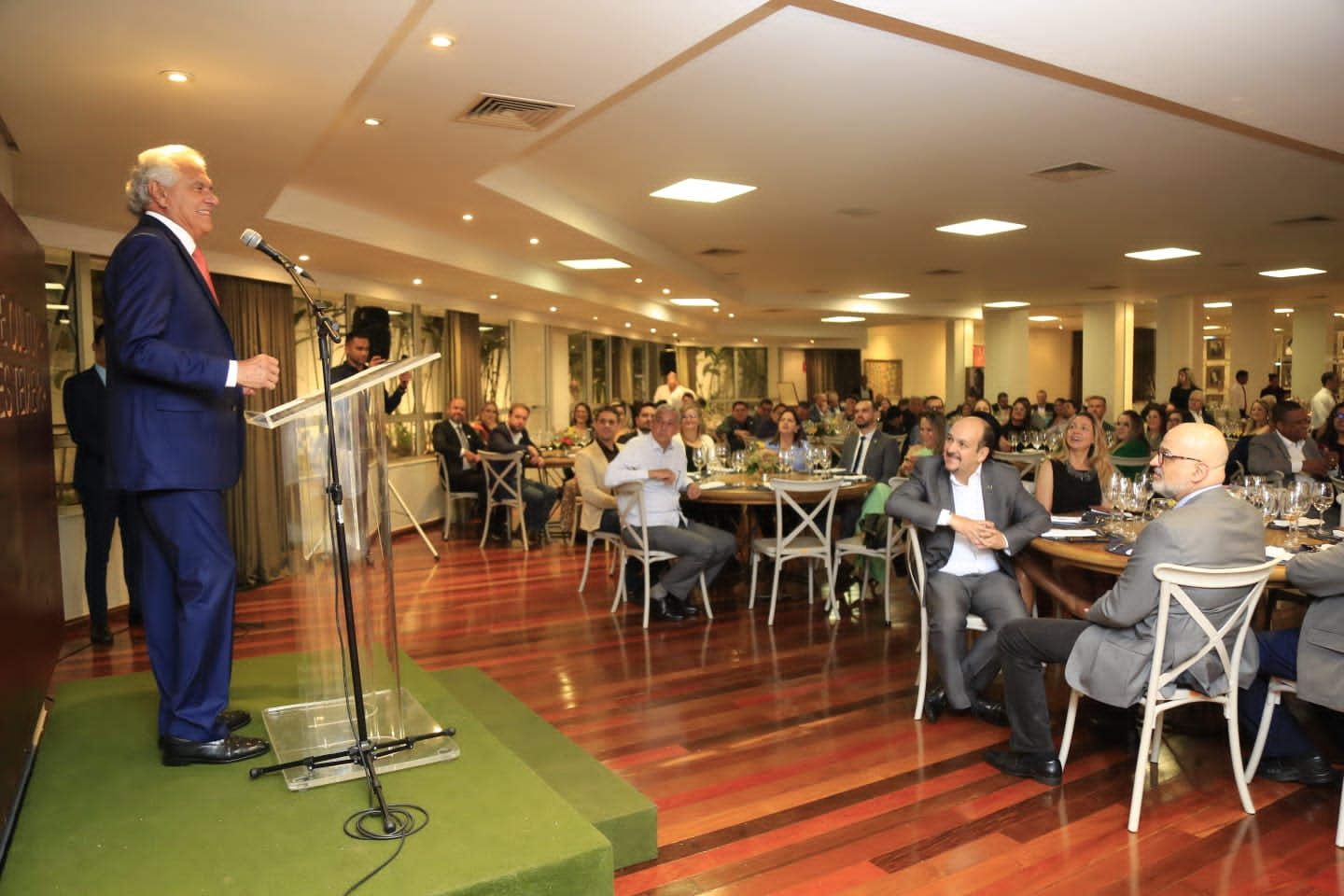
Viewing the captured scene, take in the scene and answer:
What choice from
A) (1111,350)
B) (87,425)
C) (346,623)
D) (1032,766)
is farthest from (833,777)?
(1111,350)

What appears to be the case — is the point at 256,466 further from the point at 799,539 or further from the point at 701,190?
the point at 799,539

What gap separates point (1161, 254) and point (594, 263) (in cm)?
669

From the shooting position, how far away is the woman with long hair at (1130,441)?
801cm

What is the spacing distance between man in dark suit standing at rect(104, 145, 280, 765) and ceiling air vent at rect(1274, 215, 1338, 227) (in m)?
9.64

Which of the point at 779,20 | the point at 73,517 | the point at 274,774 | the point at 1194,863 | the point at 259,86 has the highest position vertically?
the point at 779,20

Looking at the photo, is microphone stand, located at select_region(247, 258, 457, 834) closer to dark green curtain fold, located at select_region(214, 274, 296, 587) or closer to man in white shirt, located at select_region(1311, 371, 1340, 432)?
dark green curtain fold, located at select_region(214, 274, 296, 587)

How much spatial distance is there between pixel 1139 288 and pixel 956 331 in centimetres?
494

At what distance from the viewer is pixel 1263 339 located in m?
18.2

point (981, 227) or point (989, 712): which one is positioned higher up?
point (981, 227)

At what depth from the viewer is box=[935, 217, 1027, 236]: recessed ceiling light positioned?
901cm

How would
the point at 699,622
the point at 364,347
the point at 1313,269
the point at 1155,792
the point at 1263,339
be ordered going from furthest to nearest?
A: the point at 1263,339
the point at 1313,269
the point at 699,622
the point at 364,347
the point at 1155,792

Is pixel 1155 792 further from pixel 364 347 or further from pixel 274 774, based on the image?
pixel 364 347

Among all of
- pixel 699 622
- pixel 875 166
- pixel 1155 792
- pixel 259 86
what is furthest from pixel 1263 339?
pixel 259 86

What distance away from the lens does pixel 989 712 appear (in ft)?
13.8
